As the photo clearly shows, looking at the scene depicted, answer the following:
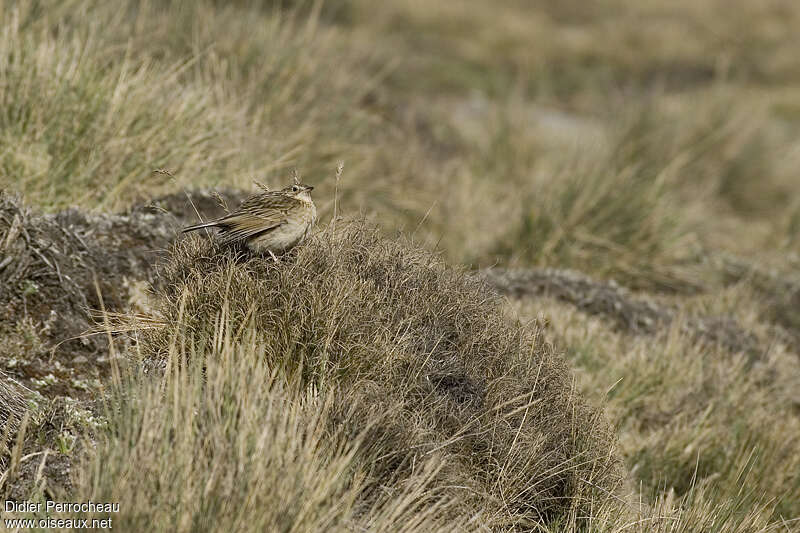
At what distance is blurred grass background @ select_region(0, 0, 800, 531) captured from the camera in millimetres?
5391

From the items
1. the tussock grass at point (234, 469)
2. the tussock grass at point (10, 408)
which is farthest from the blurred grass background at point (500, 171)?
→ the tussock grass at point (10, 408)

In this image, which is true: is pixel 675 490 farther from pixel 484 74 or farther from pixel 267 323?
pixel 484 74

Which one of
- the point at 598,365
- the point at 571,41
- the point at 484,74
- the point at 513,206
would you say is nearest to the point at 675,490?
the point at 598,365

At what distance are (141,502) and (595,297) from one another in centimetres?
438

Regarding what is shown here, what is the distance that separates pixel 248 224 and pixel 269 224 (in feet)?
0.33

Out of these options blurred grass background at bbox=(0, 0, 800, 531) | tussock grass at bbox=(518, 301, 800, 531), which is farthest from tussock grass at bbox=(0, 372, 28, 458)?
tussock grass at bbox=(518, 301, 800, 531)

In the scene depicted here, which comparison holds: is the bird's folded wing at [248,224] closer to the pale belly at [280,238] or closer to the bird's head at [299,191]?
the pale belly at [280,238]

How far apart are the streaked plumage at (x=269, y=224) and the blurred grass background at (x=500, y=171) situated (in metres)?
0.67

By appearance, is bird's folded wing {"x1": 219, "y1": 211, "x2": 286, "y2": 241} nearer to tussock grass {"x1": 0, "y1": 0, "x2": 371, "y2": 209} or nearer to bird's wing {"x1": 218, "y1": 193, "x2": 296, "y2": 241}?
bird's wing {"x1": 218, "y1": 193, "x2": 296, "y2": 241}

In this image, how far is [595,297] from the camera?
21.5 ft

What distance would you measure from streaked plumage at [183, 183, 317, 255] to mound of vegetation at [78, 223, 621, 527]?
0.08 meters

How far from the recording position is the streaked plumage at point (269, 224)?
13.5 ft

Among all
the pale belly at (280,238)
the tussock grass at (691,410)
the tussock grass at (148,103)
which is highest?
the pale belly at (280,238)

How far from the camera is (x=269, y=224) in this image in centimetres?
409
